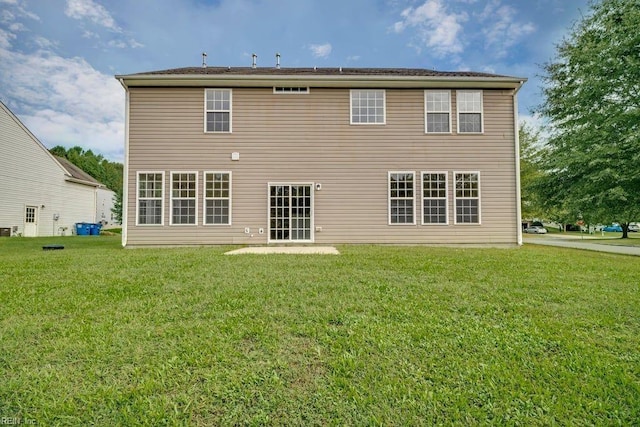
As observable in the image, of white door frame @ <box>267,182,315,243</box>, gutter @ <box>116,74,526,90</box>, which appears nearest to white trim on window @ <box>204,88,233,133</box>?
gutter @ <box>116,74,526,90</box>

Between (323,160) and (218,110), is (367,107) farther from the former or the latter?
(218,110)

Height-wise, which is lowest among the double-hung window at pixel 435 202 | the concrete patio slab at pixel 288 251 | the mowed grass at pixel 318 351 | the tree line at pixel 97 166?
the mowed grass at pixel 318 351

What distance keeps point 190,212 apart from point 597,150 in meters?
12.8

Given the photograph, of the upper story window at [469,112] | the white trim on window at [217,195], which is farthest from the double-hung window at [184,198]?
the upper story window at [469,112]

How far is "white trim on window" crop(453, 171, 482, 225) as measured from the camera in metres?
10.2

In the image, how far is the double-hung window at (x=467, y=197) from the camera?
33.6ft

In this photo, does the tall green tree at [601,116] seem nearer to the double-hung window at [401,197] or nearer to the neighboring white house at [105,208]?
the double-hung window at [401,197]

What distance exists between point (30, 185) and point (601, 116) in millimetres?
26979

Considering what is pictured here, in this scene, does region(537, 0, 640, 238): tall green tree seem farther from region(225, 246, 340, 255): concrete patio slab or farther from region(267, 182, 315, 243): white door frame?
region(267, 182, 315, 243): white door frame

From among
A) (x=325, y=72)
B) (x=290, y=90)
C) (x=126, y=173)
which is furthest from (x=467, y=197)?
(x=126, y=173)

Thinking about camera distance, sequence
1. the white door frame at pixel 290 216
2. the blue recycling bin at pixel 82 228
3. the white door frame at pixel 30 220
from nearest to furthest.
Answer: the white door frame at pixel 290 216
the white door frame at pixel 30 220
the blue recycling bin at pixel 82 228

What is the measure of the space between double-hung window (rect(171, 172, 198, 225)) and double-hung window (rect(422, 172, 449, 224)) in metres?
7.36

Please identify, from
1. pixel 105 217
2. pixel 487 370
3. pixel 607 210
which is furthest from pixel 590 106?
pixel 105 217

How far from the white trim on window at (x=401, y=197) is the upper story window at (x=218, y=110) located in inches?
219
